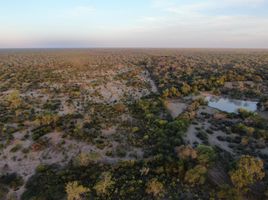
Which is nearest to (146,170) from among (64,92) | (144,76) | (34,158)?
(34,158)

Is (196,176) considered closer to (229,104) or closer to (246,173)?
(246,173)

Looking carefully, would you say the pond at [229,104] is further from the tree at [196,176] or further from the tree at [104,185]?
the tree at [104,185]

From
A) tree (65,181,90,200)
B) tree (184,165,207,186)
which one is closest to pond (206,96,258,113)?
tree (184,165,207,186)

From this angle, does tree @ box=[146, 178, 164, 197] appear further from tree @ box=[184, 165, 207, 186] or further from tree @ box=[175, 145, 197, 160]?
tree @ box=[175, 145, 197, 160]

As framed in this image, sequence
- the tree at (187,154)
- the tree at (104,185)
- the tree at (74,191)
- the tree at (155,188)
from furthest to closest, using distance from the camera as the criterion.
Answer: the tree at (187,154) → the tree at (104,185) → the tree at (155,188) → the tree at (74,191)

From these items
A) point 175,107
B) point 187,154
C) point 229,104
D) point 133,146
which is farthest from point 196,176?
point 229,104

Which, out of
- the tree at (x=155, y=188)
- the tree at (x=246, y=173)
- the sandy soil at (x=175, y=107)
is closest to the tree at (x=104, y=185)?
the tree at (x=155, y=188)
